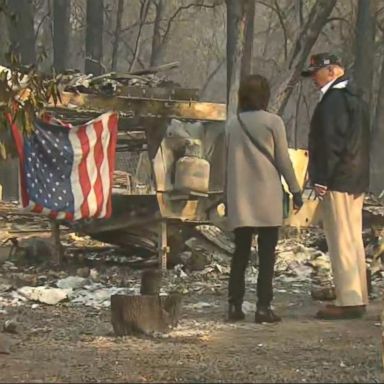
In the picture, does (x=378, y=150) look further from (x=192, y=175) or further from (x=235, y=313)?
(x=235, y=313)

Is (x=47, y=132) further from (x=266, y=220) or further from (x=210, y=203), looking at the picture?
(x=266, y=220)

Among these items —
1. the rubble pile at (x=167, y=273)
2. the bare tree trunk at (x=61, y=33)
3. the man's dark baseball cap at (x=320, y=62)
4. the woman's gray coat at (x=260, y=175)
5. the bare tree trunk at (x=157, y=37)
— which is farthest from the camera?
the bare tree trunk at (x=157, y=37)

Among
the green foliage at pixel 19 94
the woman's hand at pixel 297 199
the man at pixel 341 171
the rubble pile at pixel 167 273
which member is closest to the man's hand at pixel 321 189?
the man at pixel 341 171

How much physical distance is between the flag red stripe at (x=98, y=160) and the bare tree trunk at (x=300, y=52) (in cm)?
714

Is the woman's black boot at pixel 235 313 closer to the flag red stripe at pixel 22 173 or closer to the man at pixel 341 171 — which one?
the man at pixel 341 171

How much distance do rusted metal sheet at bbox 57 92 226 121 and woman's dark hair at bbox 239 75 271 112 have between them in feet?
11.0

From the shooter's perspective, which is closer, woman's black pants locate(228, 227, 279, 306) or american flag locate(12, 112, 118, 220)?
woman's black pants locate(228, 227, 279, 306)

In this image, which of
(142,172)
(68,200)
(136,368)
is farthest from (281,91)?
(136,368)

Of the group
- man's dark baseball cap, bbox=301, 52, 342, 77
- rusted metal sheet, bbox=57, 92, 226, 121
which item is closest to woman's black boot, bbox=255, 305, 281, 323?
man's dark baseball cap, bbox=301, 52, 342, 77

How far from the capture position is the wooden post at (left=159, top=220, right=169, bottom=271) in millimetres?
11859

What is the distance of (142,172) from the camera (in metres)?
14.0

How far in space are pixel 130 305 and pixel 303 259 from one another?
601 centimetres

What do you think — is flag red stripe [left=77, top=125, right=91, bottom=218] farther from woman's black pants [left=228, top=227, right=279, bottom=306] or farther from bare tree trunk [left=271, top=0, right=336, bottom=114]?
bare tree trunk [left=271, top=0, right=336, bottom=114]

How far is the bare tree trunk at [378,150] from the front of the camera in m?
26.4
